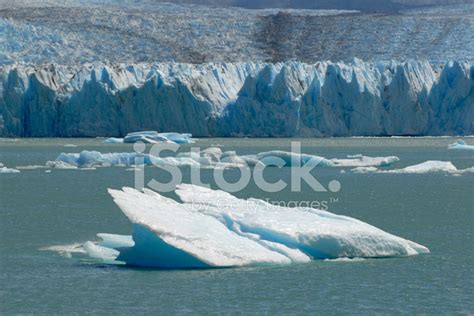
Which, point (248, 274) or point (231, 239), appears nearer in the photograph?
point (248, 274)

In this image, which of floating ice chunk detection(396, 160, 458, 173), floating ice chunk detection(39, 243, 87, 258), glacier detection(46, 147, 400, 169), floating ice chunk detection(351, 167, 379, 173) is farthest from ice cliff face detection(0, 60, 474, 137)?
floating ice chunk detection(39, 243, 87, 258)

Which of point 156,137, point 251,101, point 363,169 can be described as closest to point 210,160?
point 363,169

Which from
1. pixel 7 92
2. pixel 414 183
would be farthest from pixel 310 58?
pixel 414 183

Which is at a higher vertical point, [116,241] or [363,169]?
[116,241]

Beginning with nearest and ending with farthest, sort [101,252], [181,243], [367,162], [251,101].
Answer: [181,243], [101,252], [367,162], [251,101]

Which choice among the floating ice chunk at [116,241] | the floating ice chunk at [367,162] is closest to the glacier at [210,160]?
the floating ice chunk at [367,162]

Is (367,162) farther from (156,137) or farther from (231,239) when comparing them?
(231,239)
